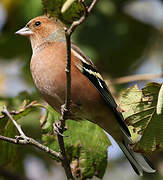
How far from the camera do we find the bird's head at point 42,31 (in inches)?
189

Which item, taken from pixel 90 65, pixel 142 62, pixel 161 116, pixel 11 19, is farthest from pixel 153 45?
pixel 161 116

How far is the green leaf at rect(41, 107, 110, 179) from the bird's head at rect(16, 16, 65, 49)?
1095 mm

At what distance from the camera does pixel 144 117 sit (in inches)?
131

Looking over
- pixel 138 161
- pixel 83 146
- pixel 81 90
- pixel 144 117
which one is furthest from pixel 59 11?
pixel 138 161

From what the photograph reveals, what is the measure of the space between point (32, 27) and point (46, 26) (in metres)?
0.16

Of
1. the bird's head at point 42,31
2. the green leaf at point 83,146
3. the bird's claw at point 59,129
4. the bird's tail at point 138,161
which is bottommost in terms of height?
the bird's tail at point 138,161

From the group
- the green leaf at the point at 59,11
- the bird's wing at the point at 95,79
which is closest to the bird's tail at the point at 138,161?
the bird's wing at the point at 95,79

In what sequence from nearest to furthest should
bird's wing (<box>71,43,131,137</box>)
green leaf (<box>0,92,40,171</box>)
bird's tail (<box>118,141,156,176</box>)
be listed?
green leaf (<box>0,92,40,171</box>)
bird's wing (<box>71,43,131,137</box>)
bird's tail (<box>118,141,156,176</box>)

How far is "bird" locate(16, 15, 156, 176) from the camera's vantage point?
13.2ft

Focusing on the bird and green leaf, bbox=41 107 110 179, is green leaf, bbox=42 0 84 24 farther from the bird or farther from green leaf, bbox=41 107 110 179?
green leaf, bbox=41 107 110 179

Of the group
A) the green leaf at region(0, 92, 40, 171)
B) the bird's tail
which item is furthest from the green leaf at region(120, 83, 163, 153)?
the bird's tail

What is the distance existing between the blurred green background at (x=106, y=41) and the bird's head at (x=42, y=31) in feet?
1.86

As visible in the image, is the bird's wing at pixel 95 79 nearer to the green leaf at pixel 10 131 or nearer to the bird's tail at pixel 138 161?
the bird's tail at pixel 138 161

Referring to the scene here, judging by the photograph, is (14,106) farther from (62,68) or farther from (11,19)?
(11,19)
